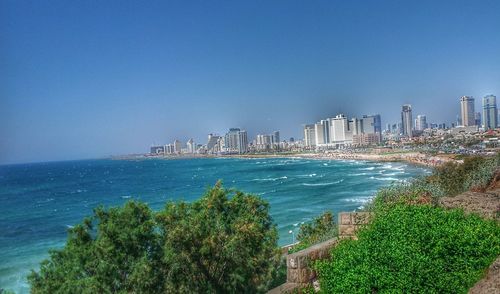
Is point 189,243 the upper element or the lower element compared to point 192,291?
upper

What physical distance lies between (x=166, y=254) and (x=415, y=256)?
4.56 metres

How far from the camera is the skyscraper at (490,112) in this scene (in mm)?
180875

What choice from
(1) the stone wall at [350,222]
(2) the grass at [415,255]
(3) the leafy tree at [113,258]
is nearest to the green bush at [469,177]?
(1) the stone wall at [350,222]

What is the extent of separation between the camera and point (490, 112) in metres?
182

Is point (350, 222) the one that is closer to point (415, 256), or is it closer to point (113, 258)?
point (415, 256)

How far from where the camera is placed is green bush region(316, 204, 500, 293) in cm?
498

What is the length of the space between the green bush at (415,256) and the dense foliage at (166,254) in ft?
8.86

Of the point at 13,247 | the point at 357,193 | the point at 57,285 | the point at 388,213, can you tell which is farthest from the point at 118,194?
the point at 388,213

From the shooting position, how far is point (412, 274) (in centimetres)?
502

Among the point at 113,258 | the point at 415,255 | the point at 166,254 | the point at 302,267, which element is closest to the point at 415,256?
the point at 415,255

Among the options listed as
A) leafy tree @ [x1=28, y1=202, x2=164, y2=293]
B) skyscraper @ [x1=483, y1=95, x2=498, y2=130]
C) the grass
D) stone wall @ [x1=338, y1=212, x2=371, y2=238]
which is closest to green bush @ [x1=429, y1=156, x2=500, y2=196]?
stone wall @ [x1=338, y1=212, x2=371, y2=238]

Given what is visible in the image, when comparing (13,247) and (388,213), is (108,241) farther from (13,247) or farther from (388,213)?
(13,247)

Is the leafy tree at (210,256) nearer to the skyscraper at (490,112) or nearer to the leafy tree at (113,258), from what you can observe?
the leafy tree at (113,258)

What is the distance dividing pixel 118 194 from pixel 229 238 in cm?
5900
